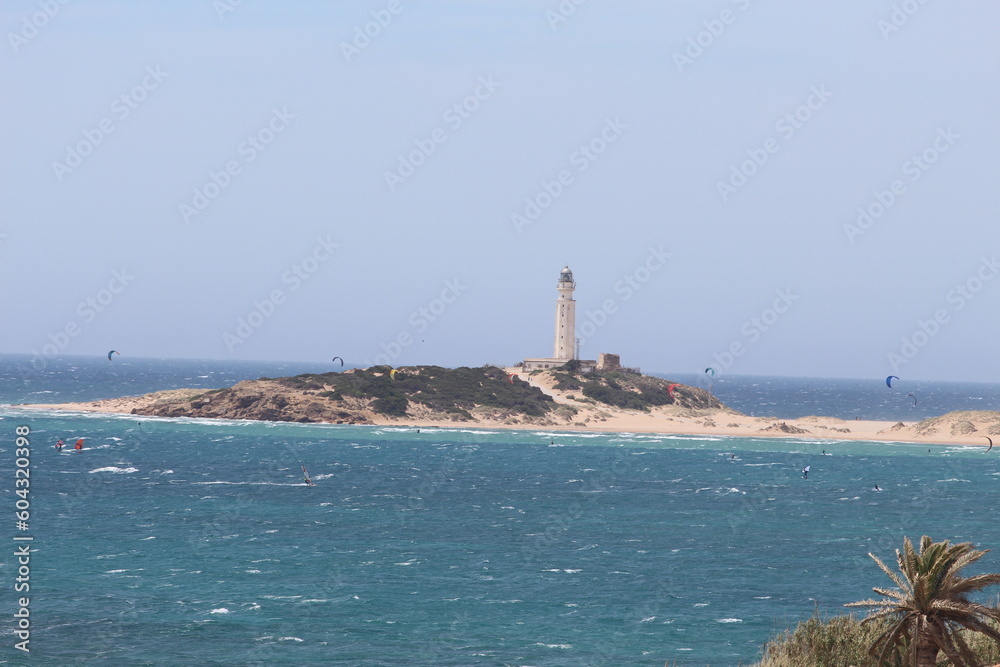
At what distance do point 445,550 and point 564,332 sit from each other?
10992cm

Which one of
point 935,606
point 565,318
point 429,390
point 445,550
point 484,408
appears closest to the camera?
point 935,606

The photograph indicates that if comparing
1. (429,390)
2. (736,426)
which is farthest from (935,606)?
(429,390)

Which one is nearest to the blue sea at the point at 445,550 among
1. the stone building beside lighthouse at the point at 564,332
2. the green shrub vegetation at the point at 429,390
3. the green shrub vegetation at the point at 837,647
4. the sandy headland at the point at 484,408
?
the green shrub vegetation at the point at 837,647

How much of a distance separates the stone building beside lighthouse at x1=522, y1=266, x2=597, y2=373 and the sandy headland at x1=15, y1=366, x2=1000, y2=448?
9.28 meters

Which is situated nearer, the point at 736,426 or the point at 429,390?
the point at 736,426

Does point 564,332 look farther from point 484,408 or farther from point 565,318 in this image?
point 484,408

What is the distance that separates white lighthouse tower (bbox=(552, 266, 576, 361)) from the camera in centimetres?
15188

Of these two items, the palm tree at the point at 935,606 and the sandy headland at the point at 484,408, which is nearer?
the palm tree at the point at 935,606

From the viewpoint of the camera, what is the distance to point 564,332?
154875mm

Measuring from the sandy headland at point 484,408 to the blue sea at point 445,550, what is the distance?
3166cm

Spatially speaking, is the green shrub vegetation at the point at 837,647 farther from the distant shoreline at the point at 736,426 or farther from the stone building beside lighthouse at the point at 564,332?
the stone building beside lighthouse at the point at 564,332

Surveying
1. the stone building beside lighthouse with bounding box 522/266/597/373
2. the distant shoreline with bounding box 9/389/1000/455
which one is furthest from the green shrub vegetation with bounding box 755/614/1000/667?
the stone building beside lighthouse with bounding box 522/266/597/373

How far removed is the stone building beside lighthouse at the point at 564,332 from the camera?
152 metres

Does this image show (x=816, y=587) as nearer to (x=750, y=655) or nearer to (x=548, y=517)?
(x=750, y=655)
